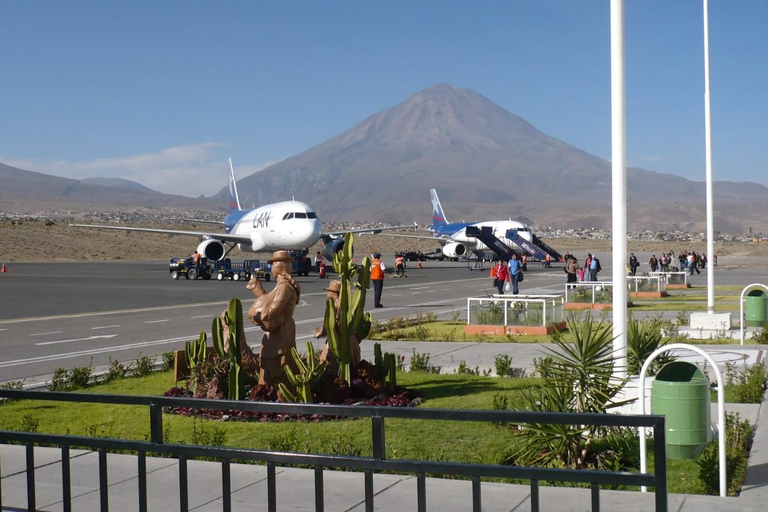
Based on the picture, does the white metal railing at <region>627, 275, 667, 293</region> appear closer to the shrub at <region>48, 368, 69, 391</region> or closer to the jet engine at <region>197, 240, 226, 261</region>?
the jet engine at <region>197, 240, 226, 261</region>

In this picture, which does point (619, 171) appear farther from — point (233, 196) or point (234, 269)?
point (233, 196)

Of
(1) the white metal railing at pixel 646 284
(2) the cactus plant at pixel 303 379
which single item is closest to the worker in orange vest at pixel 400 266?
(1) the white metal railing at pixel 646 284

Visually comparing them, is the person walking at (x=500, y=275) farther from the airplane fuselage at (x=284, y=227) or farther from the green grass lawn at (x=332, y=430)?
the green grass lawn at (x=332, y=430)

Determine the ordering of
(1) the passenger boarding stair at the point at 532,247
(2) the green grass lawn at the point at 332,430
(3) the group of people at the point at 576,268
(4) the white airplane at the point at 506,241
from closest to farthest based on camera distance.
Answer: (2) the green grass lawn at the point at 332,430 < (3) the group of people at the point at 576,268 < (1) the passenger boarding stair at the point at 532,247 < (4) the white airplane at the point at 506,241

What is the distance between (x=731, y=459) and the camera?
8.54 meters

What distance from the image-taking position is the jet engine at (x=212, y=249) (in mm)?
51781

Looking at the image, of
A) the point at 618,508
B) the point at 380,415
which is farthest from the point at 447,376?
the point at 380,415

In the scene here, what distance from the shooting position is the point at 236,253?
119m

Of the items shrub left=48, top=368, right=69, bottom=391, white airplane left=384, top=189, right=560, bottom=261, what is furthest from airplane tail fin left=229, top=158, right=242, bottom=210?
shrub left=48, top=368, right=69, bottom=391

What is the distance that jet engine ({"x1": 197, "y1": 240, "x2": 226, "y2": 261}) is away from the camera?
51.8 m

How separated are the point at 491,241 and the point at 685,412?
63.9 meters

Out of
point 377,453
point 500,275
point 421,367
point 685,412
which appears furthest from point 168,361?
point 500,275

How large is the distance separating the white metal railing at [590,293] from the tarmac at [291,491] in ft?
71.7

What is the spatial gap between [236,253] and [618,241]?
111669mm
